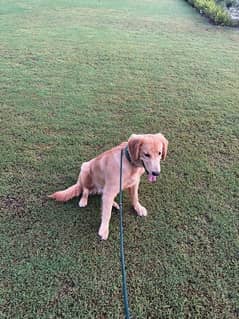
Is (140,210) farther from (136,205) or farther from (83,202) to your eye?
(83,202)

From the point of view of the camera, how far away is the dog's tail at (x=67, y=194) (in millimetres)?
2572

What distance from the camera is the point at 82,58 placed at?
5.34m

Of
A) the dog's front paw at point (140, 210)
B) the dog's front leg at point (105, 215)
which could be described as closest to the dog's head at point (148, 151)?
the dog's front leg at point (105, 215)

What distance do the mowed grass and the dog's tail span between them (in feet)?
0.20

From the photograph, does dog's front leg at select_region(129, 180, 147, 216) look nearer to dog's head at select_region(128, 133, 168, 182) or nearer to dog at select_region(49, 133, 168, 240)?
dog at select_region(49, 133, 168, 240)

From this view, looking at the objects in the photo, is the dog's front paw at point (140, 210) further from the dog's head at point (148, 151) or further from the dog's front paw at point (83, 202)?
the dog's head at point (148, 151)

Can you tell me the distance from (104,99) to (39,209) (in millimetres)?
2056

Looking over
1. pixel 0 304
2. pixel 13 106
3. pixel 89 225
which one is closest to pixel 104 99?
pixel 13 106

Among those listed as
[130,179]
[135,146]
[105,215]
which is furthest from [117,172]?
[105,215]

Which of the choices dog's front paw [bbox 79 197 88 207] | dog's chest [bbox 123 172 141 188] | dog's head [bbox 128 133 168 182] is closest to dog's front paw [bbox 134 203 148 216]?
dog's chest [bbox 123 172 141 188]

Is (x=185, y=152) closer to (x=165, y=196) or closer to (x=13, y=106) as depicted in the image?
(x=165, y=196)

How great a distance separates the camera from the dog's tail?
257cm

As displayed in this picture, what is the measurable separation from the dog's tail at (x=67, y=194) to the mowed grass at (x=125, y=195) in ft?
0.20

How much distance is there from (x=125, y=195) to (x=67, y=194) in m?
0.51
